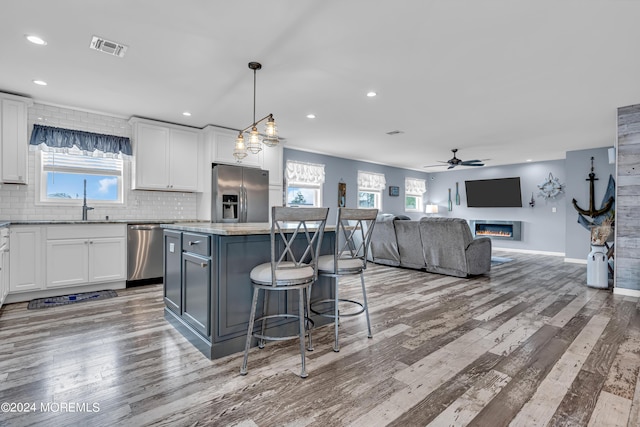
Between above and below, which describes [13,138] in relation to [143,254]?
above

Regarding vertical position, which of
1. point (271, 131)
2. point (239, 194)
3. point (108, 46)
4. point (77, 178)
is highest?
point (108, 46)

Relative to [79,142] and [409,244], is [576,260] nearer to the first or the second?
[409,244]

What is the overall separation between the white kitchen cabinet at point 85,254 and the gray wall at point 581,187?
8.36 metres

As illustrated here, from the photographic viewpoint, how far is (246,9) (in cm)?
220

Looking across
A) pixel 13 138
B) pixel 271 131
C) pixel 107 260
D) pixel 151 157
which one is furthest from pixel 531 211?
pixel 13 138

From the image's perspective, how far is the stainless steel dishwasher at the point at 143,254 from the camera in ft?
14.0

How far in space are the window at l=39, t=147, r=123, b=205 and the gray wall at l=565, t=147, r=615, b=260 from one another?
8.55m

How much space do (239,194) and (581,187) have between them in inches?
272

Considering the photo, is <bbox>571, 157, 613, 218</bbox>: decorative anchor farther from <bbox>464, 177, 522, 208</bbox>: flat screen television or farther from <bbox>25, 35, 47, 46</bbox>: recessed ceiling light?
<bbox>25, 35, 47, 46</bbox>: recessed ceiling light

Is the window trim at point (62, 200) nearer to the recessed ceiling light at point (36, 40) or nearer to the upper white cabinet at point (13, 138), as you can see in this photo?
the upper white cabinet at point (13, 138)

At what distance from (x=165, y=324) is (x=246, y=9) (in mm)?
2668

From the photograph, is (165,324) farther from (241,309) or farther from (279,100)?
(279,100)

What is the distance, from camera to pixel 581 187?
6.58 m

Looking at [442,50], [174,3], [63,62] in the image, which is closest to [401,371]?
[442,50]
